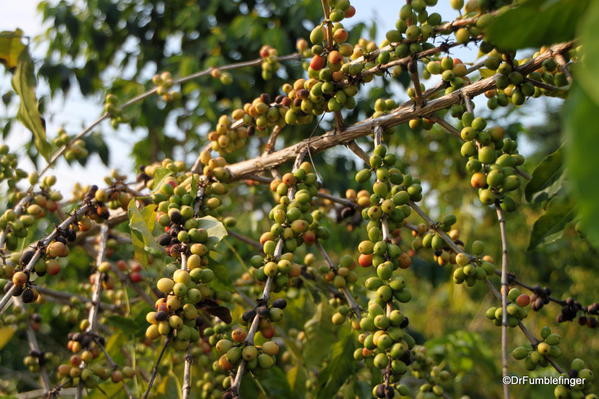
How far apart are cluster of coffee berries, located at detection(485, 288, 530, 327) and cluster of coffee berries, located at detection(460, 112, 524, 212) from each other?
23cm

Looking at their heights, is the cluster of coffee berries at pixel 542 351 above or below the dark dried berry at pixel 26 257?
below

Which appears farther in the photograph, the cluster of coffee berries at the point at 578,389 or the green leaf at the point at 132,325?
the green leaf at the point at 132,325

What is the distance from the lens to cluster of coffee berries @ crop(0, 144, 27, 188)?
2.07 metres

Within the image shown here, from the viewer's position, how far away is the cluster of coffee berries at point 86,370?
166cm

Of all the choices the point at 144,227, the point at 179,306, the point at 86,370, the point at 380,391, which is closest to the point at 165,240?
the point at 144,227

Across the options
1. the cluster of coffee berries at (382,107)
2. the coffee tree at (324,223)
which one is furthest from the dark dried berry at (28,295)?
the cluster of coffee berries at (382,107)

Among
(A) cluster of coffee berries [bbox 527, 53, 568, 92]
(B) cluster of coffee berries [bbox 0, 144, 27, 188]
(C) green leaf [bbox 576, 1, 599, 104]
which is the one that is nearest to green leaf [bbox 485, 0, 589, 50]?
(C) green leaf [bbox 576, 1, 599, 104]

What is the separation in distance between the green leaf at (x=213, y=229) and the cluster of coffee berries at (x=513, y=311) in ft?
2.29

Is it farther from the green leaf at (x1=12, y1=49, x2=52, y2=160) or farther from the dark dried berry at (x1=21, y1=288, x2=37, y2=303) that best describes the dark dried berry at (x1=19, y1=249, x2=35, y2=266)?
the green leaf at (x1=12, y1=49, x2=52, y2=160)

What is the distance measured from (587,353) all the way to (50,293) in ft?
22.7

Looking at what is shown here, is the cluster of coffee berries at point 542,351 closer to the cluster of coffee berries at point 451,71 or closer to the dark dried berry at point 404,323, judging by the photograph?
the dark dried berry at point 404,323

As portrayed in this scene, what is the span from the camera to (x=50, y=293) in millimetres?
2225

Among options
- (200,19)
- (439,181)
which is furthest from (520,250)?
(200,19)

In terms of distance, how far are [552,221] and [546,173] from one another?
0.45 feet
